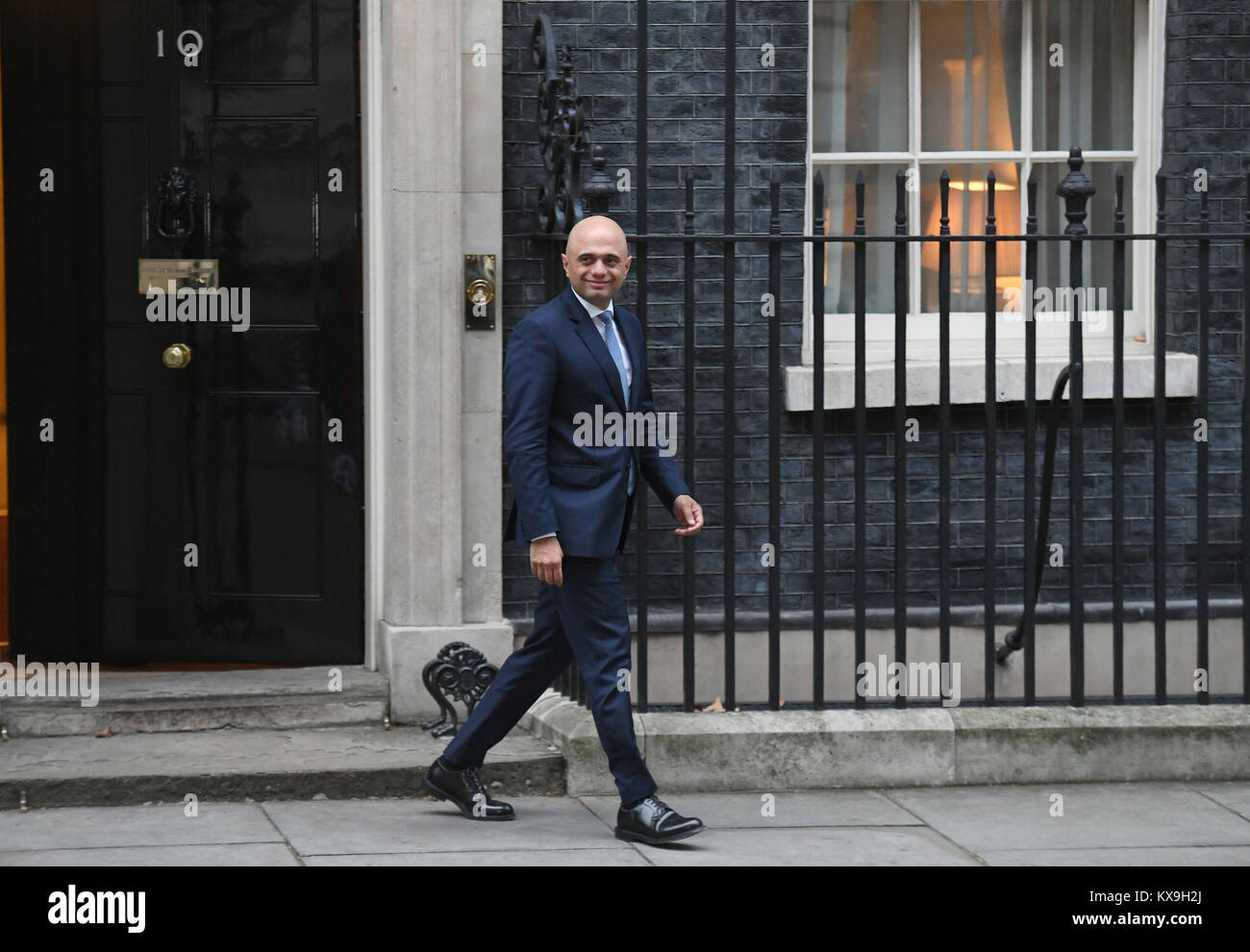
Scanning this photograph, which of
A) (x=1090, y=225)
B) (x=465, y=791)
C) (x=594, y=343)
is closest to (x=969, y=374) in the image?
(x=1090, y=225)

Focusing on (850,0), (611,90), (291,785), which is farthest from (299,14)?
(291,785)

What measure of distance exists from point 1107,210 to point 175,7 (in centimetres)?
399

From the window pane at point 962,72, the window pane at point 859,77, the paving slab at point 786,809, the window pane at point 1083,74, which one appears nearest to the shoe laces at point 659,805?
the paving slab at point 786,809

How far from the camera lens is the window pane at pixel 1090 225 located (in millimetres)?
8070

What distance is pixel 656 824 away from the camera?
5.71 meters

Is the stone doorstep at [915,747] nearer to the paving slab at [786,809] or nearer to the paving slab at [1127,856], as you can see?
the paving slab at [786,809]

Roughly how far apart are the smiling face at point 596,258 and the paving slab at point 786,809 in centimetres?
173

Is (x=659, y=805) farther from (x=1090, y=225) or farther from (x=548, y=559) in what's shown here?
(x=1090, y=225)

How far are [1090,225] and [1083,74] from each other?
64 cm

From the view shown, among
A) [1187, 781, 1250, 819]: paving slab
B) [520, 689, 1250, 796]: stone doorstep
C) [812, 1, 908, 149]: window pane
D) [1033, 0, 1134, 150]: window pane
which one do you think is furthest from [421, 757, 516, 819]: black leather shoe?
[1033, 0, 1134, 150]: window pane

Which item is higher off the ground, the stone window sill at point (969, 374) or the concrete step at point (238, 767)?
the stone window sill at point (969, 374)

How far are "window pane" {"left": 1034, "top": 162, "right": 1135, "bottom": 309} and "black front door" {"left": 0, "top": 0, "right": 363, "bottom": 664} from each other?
293 cm

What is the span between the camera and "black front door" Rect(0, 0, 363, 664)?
7.37 metres

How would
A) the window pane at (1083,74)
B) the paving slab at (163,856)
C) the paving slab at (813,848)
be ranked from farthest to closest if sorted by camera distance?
1. the window pane at (1083,74)
2. the paving slab at (813,848)
3. the paving slab at (163,856)
